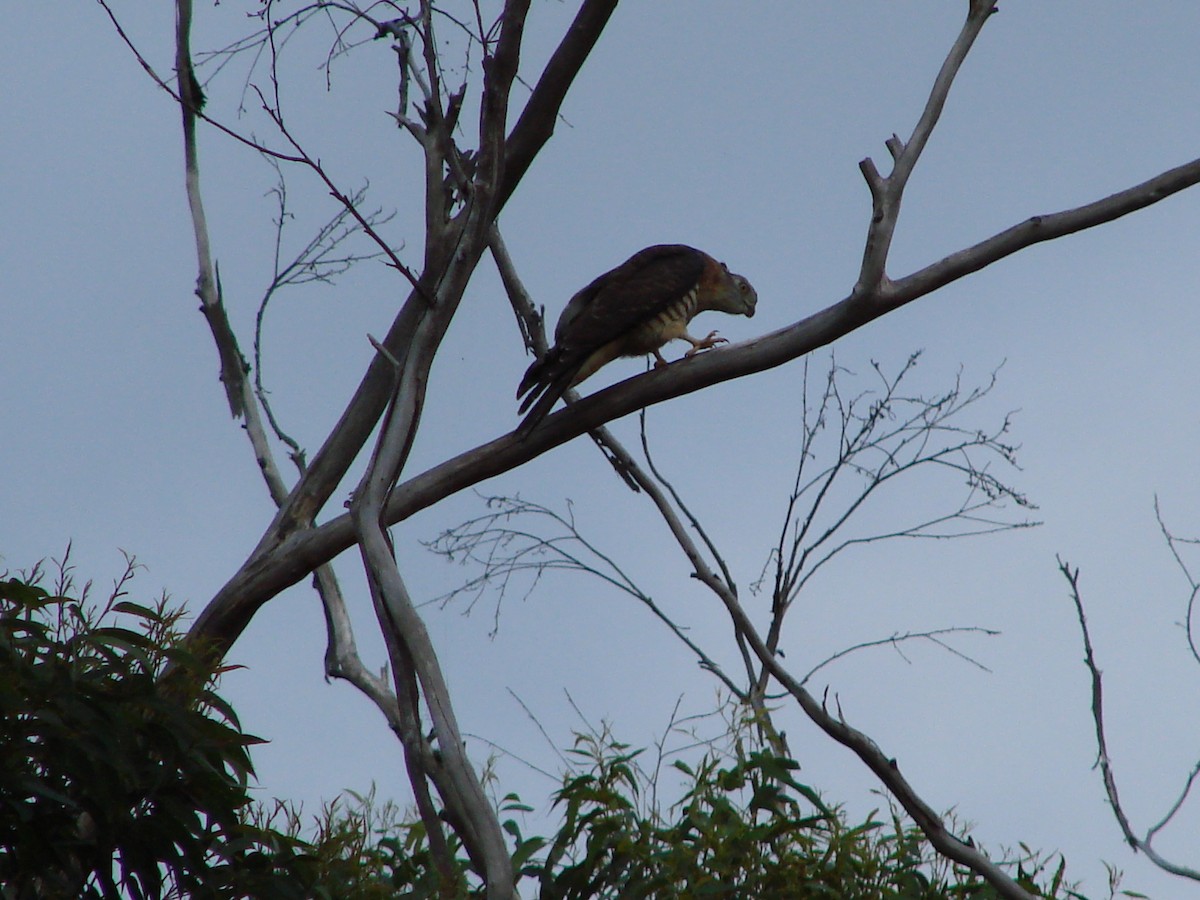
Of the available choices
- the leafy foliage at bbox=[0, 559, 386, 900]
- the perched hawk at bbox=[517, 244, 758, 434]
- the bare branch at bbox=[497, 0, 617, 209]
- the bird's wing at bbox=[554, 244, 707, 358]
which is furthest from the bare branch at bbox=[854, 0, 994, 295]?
the leafy foliage at bbox=[0, 559, 386, 900]

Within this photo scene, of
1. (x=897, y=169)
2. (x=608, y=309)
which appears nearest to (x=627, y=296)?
(x=608, y=309)

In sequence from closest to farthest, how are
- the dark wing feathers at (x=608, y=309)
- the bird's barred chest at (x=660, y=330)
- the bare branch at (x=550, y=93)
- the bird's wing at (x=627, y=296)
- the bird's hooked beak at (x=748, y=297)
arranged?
the bare branch at (x=550, y=93) → the dark wing feathers at (x=608, y=309) → the bird's wing at (x=627, y=296) → the bird's barred chest at (x=660, y=330) → the bird's hooked beak at (x=748, y=297)

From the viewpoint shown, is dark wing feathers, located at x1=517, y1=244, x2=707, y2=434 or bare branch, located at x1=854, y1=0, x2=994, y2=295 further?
dark wing feathers, located at x1=517, y1=244, x2=707, y2=434

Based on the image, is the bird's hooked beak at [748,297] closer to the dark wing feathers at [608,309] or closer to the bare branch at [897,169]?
the dark wing feathers at [608,309]

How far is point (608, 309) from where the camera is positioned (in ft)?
14.5

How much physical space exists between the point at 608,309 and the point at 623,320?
69 mm

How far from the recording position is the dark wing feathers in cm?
402

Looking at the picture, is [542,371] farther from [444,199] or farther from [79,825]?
[79,825]

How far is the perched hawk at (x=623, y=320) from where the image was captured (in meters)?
4.05

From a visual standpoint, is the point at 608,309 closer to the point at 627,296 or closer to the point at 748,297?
the point at 627,296

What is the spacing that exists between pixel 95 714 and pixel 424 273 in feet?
4.88

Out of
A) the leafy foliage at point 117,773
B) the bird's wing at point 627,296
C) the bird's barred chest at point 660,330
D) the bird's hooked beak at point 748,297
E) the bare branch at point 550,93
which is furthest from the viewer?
the bird's hooked beak at point 748,297

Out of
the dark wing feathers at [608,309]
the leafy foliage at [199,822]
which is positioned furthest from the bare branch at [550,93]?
the leafy foliage at [199,822]

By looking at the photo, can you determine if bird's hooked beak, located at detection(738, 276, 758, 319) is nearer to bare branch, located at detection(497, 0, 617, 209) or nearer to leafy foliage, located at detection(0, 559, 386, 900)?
bare branch, located at detection(497, 0, 617, 209)
